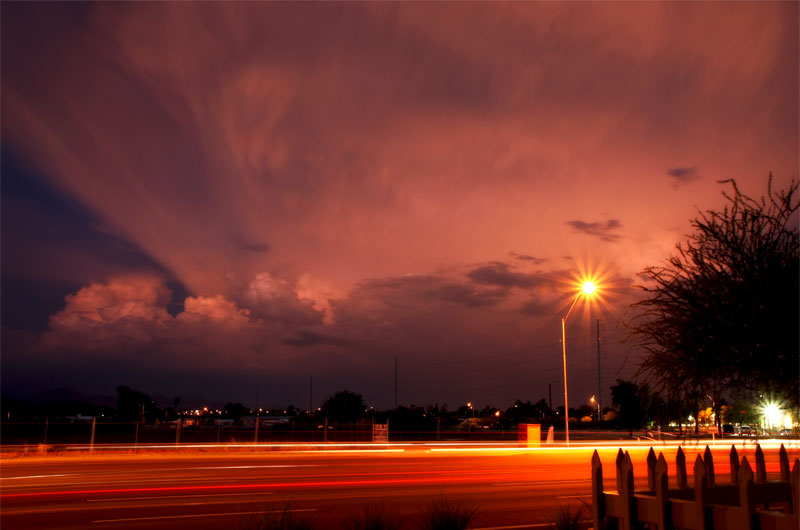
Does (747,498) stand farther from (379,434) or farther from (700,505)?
(379,434)

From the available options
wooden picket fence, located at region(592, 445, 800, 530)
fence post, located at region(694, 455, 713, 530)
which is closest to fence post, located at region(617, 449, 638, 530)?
wooden picket fence, located at region(592, 445, 800, 530)

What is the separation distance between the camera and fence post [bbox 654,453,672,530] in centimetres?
702

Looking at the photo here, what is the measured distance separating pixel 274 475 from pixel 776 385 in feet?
61.5

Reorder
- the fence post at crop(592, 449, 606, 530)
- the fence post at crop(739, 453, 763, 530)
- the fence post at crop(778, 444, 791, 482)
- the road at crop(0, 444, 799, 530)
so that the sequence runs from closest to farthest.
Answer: the fence post at crop(739, 453, 763, 530) < the fence post at crop(592, 449, 606, 530) < the fence post at crop(778, 444, 791, 482) < the road at crop(0, 444, 799, 530)

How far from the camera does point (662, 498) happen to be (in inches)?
279

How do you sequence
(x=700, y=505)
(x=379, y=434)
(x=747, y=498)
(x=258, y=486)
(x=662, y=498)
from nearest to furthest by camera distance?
(x=747, y=498), (x=700, y=505), (x=662, y=498), (x=258, y=486), (x=379, y=434)

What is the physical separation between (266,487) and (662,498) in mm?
13857

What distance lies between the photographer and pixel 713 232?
7.23 metres

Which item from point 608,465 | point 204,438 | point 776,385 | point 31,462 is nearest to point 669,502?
point 776,385

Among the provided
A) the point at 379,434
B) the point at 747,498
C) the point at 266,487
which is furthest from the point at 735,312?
the point at 379,434

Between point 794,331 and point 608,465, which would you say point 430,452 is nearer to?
point 608,465

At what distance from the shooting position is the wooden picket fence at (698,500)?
6.29 m

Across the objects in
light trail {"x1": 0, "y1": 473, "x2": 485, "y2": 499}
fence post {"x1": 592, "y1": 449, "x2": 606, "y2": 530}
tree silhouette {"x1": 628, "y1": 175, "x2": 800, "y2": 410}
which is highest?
tree silhouette {"x1": 628, "y1": 175, "x2": 800, "y2": 410}

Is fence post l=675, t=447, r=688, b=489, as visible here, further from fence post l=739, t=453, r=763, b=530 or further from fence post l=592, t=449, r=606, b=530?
fence post l=739, t=453, r=763, b=530
